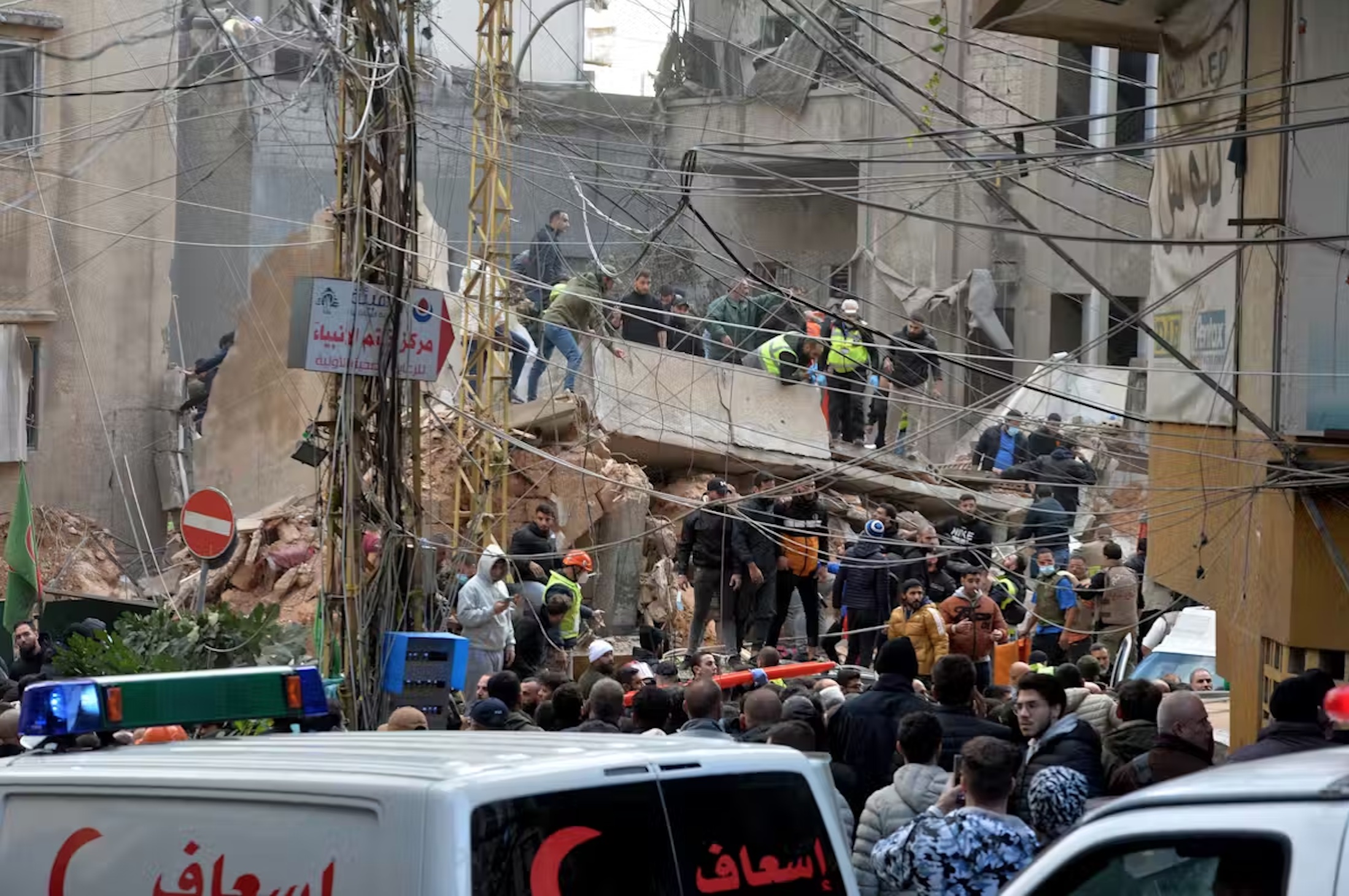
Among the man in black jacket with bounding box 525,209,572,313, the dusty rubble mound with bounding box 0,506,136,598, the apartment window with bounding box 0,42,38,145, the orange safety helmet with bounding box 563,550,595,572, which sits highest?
the apartment window with bounding box 0,42,38,145

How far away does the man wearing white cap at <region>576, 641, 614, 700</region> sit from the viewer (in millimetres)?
10945

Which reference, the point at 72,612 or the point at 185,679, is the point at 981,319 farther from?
the point at 185,679

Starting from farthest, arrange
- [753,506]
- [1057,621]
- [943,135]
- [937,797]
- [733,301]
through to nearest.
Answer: [733,301] < [753,506] < [1057,621] < [943,135] < [937,797]

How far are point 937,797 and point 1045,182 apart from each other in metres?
24.0

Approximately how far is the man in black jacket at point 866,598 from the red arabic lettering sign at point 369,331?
19.8ft

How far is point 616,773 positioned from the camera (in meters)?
3.72

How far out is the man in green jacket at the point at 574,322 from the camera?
19344 millimetres

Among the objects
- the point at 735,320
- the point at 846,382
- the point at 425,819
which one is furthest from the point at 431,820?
the point at 735,320

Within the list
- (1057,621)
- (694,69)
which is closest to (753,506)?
(1057,621)

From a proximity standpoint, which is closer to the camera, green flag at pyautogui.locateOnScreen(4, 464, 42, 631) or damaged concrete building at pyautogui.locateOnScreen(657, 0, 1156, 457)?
green flag at pyautogui.locateOnScreen(4, 464, 42, 631)

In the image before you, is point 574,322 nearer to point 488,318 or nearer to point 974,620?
point 488,318

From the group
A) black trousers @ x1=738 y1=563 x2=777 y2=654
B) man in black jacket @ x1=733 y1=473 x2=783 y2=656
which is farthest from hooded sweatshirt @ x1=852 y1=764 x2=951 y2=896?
black trousers @ x1=738 y1=563 x2=777 y2=654

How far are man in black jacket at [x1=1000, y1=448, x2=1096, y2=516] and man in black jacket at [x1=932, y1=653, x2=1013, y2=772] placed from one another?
1211 centimetres

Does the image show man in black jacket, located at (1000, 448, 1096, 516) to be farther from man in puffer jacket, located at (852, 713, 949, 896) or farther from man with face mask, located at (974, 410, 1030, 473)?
man in puffer jacket, located at (852, 713, 949, 896)
